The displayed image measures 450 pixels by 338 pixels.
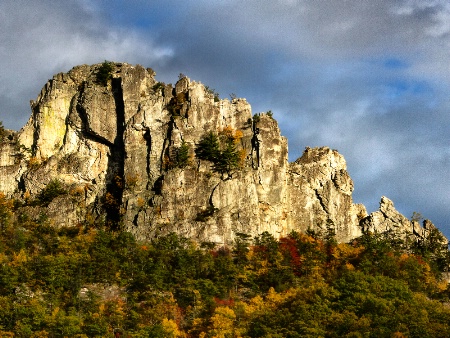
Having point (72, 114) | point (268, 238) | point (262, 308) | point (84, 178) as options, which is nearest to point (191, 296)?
point (262, 308)

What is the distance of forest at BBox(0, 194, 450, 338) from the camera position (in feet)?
300

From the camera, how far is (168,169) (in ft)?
388

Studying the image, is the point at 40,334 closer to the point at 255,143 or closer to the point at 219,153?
the point at 219,153

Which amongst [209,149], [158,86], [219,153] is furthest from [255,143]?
[158,86]

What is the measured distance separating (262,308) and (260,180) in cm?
2440

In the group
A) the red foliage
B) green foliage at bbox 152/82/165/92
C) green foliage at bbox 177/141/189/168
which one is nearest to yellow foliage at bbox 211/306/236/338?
the red foliage

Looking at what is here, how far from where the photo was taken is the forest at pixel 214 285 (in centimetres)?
9131

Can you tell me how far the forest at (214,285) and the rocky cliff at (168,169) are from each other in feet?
10.1

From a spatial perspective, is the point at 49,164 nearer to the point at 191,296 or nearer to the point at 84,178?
the point at 84,178

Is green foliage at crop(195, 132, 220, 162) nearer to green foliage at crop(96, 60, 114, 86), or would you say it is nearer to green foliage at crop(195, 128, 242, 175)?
green foliage at crop(195, 128, 242, 175)

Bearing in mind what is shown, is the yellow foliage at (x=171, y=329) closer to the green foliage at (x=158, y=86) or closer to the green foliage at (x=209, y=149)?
the green foliage at (x=209, y=149)

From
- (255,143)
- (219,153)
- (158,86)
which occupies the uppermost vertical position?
(158,86)

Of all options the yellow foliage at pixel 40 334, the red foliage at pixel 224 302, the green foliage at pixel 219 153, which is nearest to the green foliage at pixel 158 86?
the green foliage at pixel 219 153

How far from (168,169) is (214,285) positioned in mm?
21742
